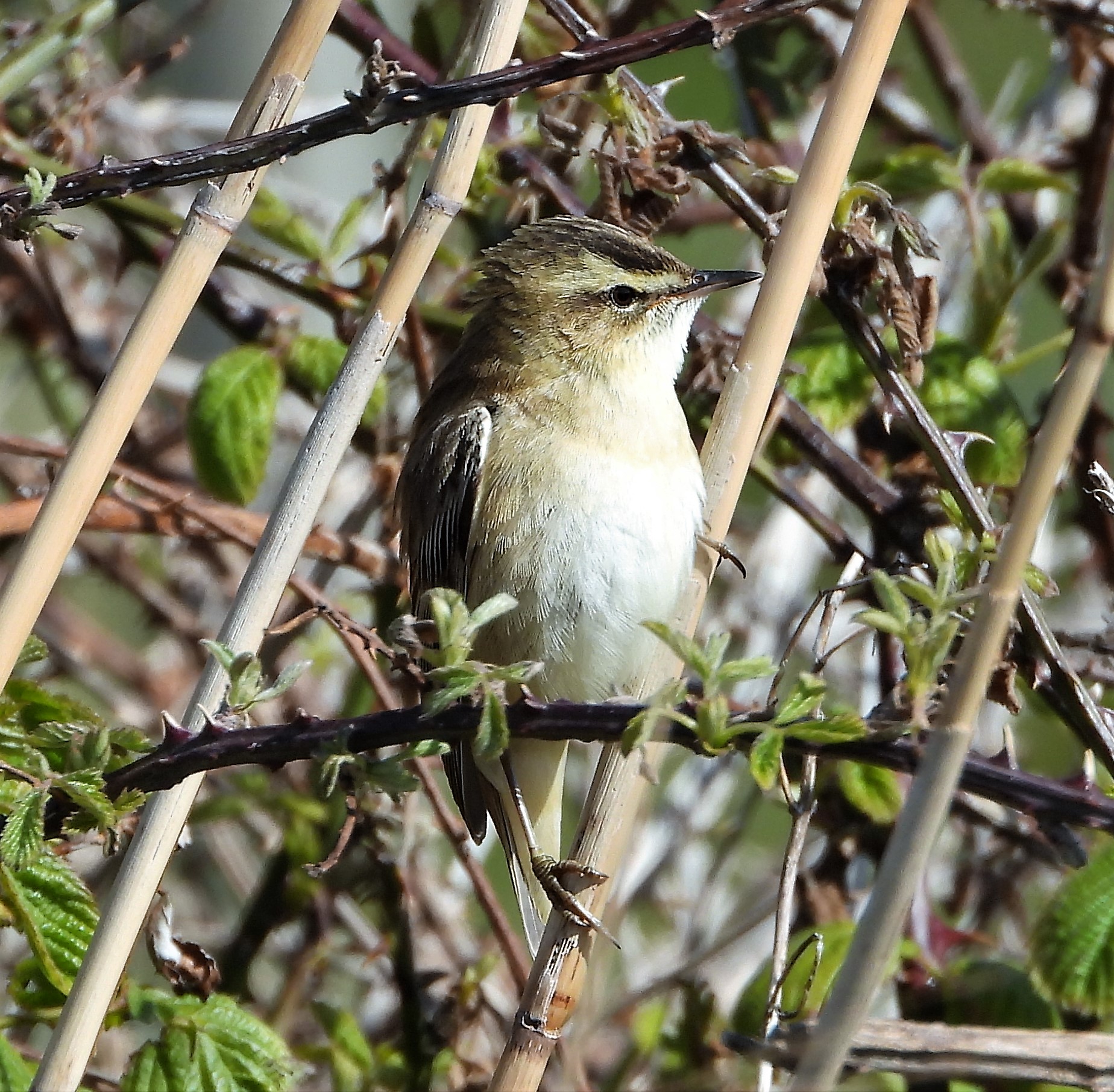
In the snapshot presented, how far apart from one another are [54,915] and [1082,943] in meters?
1.64

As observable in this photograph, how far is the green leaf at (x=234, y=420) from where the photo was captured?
3029 millimetres

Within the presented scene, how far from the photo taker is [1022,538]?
135 cm

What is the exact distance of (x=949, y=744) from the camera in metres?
1.34

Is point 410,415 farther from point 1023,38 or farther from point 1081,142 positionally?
point 1023,38

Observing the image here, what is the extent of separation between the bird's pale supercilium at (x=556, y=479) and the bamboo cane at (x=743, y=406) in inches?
29.4

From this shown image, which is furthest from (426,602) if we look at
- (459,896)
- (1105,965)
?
(459,896)

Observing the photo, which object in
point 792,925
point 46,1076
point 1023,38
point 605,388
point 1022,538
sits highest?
point 1023,38

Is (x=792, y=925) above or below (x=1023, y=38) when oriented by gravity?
below

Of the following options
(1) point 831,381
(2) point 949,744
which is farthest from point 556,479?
(2) point 949,744

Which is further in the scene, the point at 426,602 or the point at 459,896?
the point at 459,896

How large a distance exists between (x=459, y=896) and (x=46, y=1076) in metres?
2.55

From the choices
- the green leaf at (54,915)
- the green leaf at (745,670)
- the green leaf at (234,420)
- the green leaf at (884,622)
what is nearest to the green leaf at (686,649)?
the green leaf at (745,670)

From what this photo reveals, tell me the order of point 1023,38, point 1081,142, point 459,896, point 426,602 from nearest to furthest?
point 426,602, point 1081,142, point 459,896, point 1023,38

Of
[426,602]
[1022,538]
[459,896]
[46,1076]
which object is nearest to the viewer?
[1022,538]
